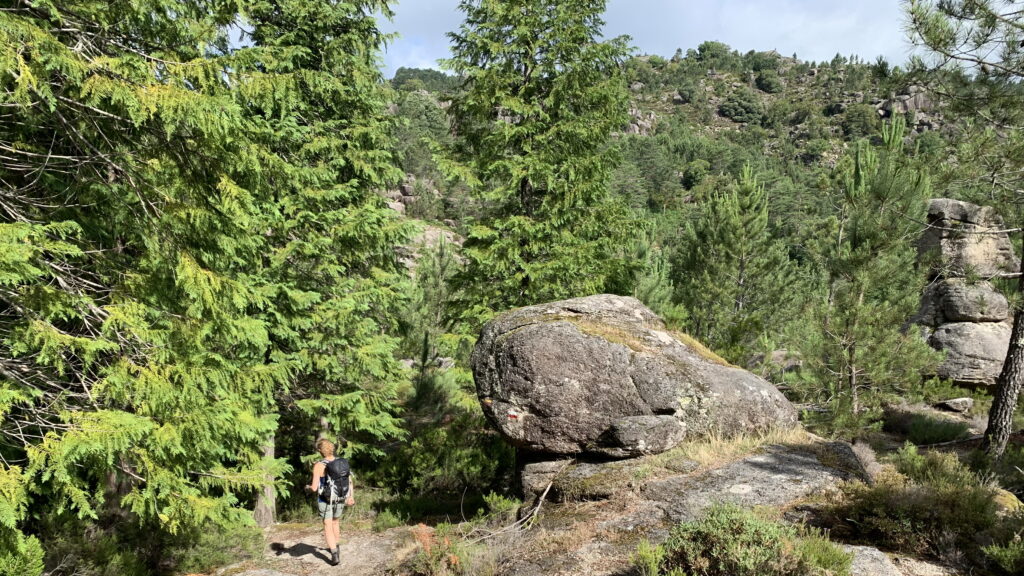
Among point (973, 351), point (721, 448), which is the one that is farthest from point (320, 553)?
point (973, 351)

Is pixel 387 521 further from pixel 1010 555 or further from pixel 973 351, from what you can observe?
pixel 973 351

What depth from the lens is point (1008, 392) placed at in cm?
874

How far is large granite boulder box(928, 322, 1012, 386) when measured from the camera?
15297 mm

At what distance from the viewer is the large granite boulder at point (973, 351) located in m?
15.3

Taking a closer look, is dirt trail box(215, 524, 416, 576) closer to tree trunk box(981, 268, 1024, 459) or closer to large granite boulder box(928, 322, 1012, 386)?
tree trunk box(981, 268, 1024, 459)

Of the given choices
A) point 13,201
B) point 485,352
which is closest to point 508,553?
point 485,352

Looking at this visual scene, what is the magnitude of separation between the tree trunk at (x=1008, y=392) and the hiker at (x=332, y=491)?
10535 millimetres

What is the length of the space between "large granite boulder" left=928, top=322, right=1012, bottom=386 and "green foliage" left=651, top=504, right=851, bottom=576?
50.9 ft

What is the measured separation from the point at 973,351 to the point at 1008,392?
8634 millimetres

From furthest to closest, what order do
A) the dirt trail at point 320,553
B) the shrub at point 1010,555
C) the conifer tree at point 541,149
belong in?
the conifer tree at point 541,149 → the dirt trail at point 320,553 → the shrub at point 1010,555

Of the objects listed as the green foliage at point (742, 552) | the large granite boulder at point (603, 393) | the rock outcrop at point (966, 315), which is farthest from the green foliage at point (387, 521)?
the rock outcrop at point (966, 315)

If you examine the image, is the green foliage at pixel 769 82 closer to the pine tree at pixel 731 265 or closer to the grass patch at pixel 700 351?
the pine tree at pixel 731 265

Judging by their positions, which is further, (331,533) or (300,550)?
(300,550)

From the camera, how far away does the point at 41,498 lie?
5.35m
